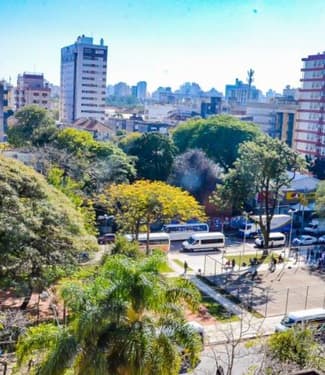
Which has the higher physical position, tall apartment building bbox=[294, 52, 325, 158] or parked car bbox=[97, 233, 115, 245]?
tall apartment building bbox=[294, 52, 325, 158]

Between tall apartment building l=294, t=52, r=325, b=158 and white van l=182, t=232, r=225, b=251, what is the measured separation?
27875 mm

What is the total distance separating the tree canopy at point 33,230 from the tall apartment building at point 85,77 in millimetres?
63539

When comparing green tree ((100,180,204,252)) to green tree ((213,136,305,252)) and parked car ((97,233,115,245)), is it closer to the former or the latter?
parked car ((97,233,115,245))

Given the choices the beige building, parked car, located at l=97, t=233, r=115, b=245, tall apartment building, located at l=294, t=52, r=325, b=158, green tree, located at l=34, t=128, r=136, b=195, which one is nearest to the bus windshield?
parked car, located at l=97, t=233, r=115, b=245

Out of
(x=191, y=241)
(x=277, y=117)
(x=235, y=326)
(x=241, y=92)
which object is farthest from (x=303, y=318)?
(x=241, y=92)

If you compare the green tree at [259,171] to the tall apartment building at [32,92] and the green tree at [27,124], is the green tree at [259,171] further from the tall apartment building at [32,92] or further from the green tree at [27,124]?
the tall apartment building at [32,92]

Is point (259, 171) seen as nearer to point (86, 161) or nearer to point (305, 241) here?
point (305, 241)

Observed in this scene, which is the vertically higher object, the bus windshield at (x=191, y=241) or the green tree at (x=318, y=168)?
the green tree at (x=318, y=168)

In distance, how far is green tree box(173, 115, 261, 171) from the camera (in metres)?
40.7

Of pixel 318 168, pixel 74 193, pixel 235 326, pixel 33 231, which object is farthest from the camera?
pixel 318 168

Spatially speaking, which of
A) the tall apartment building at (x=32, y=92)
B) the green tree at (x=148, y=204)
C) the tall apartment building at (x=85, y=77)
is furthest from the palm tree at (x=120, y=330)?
the tall apartment building at (x=85, y=77)

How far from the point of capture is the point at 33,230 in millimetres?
15977

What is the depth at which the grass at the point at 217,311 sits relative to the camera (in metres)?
18.3

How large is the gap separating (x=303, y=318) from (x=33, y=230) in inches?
372
